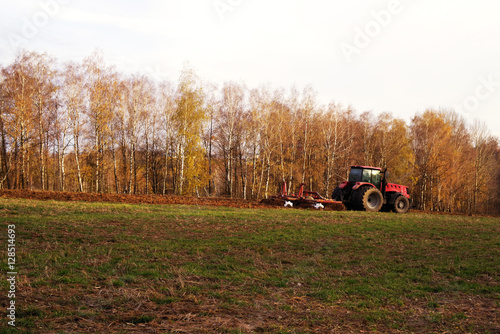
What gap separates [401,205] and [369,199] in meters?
2.31

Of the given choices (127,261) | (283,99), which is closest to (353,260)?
(127,261)

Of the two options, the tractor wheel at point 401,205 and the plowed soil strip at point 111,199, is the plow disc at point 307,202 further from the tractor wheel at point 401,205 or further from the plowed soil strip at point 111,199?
the tractor wheel at point 401,205

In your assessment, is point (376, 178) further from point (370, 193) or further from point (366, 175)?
point (370, 193)

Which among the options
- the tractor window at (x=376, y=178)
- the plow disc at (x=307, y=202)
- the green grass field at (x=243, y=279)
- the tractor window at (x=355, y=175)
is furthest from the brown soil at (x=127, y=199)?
the green grass field at (x=243, y=279)

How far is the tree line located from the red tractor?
1430 cm

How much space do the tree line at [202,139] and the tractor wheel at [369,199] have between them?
15.3 m

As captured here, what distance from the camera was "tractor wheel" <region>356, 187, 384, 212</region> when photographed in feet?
65.4

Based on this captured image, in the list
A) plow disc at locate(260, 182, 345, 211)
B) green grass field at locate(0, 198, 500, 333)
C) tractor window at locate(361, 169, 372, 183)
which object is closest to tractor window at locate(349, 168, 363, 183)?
tractor window at locate(361, 169, 372, 183)

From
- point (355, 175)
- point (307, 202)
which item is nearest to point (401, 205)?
point (355, 175)

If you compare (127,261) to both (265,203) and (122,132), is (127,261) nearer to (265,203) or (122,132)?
(265,203)

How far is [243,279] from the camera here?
6801 millimetres

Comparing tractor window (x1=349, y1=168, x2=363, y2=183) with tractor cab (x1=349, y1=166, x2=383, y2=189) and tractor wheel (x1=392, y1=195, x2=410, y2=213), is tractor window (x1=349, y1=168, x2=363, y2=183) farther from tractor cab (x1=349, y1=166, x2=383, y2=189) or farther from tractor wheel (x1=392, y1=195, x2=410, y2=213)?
tractor wheel (x1=392, y1=195, x2=410, y2=213)

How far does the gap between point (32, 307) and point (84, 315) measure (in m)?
0.77

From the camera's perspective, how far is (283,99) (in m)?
38.7
